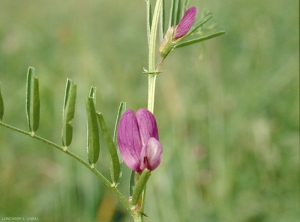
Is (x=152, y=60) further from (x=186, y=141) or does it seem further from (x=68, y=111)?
(x=186, y=141)

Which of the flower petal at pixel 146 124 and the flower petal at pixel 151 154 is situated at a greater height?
the flower petal at pixel 146 124

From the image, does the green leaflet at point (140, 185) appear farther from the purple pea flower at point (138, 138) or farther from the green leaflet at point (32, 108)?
the green leaflet at point (32, 108)

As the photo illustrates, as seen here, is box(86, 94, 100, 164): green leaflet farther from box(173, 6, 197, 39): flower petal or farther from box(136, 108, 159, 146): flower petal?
box(173, 6, 197, 39): flower petal

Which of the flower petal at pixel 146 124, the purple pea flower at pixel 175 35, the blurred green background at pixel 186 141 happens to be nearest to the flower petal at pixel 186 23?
the purple pea flower at pixel 175 35

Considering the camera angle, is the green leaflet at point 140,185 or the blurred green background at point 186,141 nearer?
the green leaflet at point 140,185

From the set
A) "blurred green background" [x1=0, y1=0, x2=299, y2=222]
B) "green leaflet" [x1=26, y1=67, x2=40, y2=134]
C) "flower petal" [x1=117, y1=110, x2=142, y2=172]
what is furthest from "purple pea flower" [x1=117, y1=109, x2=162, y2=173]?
"blurred green background" [x1=0, y1=0, x2=299, y2=222]

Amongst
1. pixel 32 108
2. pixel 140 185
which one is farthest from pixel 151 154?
pixel 32 108
